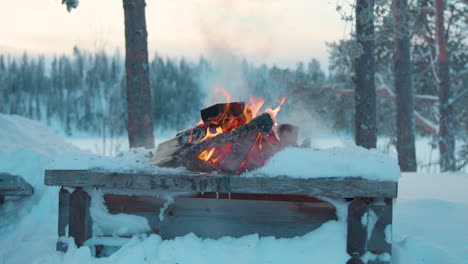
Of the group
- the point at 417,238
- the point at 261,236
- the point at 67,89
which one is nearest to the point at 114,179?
the point at 261,236

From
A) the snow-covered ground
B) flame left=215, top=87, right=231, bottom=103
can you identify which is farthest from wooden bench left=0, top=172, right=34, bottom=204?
flame left=215, top=87, right=231, bottom=103

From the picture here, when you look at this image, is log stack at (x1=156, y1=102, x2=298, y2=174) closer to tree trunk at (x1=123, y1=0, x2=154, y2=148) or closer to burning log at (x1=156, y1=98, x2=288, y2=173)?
burning log at (x1=156, y1=98, x2=288, y2=173)

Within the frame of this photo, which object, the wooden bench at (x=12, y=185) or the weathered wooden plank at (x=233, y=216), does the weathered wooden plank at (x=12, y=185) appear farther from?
the weathered wooden plank at (x=233, y=216)

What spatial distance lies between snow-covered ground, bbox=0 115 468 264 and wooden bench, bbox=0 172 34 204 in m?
0.29

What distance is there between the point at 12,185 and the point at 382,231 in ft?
13.3

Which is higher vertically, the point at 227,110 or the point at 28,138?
the point at 227,110

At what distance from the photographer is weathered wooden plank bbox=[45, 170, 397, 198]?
330 cm

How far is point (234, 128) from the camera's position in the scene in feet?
14.2

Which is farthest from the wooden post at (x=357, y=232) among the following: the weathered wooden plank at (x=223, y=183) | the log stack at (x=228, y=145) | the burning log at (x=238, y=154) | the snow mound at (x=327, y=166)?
the burning log at (x=238, y=154)

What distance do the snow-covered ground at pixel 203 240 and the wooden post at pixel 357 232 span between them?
74 millimetres

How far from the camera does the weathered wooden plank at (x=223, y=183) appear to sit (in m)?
3.30

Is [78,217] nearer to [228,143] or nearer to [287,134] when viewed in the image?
[228,143]

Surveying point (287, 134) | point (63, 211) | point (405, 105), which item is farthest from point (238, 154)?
point (405, 105)

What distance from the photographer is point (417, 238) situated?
4.01m
